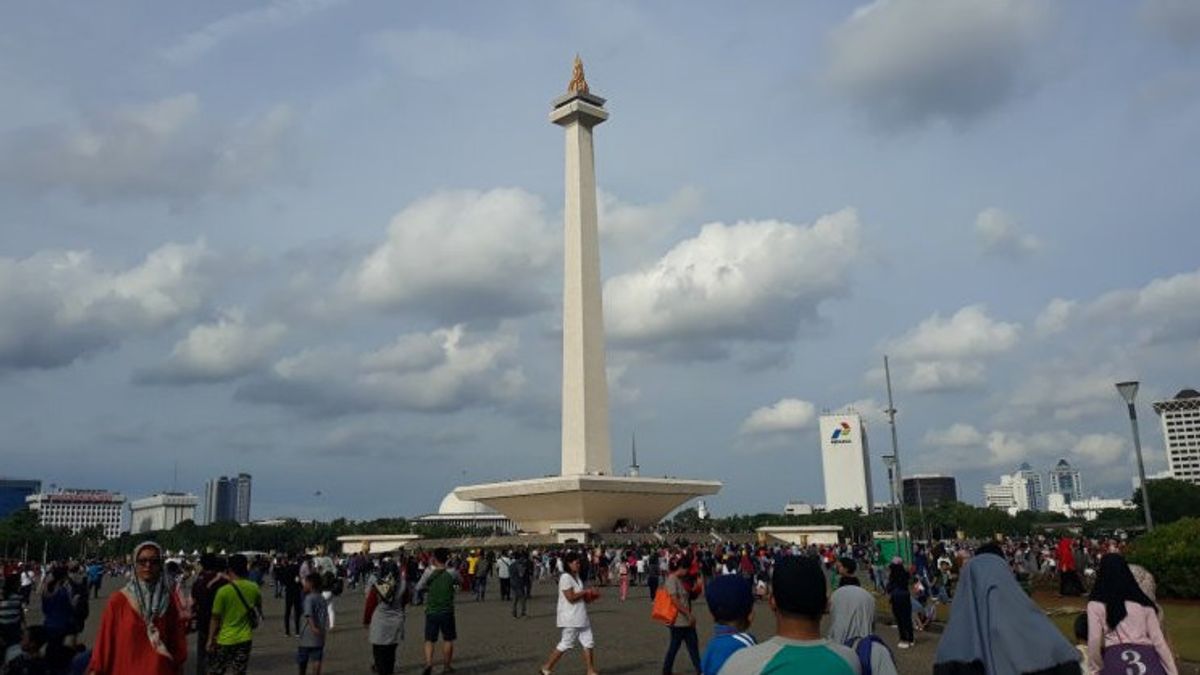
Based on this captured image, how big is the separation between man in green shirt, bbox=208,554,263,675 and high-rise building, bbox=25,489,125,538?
7531 inches

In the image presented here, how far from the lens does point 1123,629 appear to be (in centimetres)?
535

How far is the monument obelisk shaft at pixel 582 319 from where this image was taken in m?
57.2

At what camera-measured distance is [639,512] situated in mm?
58844

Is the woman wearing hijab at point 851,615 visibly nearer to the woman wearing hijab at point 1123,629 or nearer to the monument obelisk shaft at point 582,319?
the woman wearing hijab at point 1123,629

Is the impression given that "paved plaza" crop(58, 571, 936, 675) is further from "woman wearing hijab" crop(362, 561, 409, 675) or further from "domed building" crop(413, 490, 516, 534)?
"domed building" crop(413, 490, 516, 534)

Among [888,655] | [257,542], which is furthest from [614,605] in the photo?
[257,542]

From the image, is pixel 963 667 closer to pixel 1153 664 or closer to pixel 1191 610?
pixel 1153 664

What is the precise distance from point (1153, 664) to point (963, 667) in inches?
88.5

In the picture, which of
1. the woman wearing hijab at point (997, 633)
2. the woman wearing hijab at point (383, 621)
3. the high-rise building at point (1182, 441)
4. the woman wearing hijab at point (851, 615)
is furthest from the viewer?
the high-rise building at point (1182, 441)

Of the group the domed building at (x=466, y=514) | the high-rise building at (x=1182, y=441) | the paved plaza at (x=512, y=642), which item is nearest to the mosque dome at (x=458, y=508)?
the domed building at (x=466, y=514)

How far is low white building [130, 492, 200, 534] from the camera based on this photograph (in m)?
178

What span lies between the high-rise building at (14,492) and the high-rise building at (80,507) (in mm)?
2480

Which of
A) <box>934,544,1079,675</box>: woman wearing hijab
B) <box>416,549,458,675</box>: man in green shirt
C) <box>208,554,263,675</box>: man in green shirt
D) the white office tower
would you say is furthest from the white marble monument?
the white office tower

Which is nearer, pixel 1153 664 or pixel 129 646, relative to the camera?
pixel 1153 664
